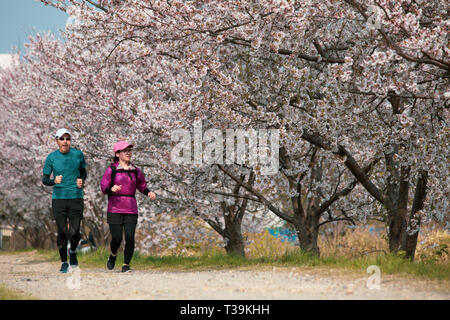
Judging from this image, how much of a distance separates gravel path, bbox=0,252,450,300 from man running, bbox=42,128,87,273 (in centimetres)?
107

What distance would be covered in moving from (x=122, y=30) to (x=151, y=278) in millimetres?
3316

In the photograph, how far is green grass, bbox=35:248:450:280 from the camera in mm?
6613

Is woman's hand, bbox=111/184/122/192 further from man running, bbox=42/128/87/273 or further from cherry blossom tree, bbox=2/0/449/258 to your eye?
cherry blossom tree, bbox=2/0/449/258

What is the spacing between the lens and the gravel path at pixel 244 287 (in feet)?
17.7

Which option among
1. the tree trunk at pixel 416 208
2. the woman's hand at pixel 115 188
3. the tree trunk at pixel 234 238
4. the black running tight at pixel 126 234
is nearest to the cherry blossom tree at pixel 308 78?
the tree trunk at pixel 416 208

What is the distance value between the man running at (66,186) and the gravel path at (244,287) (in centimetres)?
107

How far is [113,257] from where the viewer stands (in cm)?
900

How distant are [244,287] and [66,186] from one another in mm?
3610

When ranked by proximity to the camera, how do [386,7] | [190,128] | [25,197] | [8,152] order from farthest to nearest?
1. [25,197]
2. [8,152]
3. [190,128]
4. [386,7]

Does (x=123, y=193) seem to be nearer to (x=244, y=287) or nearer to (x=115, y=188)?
(x=115, y=188)

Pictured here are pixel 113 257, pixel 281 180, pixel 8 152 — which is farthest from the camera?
pixel 8 152

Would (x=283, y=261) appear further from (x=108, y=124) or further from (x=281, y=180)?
(x=108, y=124)

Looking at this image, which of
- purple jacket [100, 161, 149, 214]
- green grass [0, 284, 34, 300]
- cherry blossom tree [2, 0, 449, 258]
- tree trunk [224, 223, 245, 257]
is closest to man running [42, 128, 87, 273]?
purple jacket [100, 161, 149, 214]

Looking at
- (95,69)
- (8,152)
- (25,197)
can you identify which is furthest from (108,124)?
(25,197)
